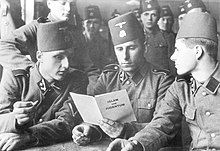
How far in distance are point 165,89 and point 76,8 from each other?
0.49 metres

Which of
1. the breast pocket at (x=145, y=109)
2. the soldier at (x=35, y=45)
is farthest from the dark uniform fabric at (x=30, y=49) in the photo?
the breast pocket at (x=145, y=109)

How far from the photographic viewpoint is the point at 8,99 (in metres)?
1.49

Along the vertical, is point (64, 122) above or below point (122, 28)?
below

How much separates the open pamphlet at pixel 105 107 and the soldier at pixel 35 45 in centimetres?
6

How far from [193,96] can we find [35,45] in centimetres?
67

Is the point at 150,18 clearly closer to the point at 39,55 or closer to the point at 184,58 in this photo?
the point at 184,58

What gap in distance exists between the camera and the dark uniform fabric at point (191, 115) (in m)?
1.42

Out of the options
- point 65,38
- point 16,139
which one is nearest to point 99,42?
point 65,38

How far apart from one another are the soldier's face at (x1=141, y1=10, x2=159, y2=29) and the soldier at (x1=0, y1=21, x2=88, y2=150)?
32 cm

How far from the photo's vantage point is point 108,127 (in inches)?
58.7

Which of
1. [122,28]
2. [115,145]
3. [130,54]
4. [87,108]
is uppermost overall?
[122,28]

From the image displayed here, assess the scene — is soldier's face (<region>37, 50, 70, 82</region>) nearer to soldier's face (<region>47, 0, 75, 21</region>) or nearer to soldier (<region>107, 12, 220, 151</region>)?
soldier's face (<region>47, 0, 75, 21</region>)

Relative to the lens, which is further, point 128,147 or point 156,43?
point 156,43

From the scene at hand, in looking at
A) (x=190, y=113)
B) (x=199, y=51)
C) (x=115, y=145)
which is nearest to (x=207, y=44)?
(x=199, y=51)
